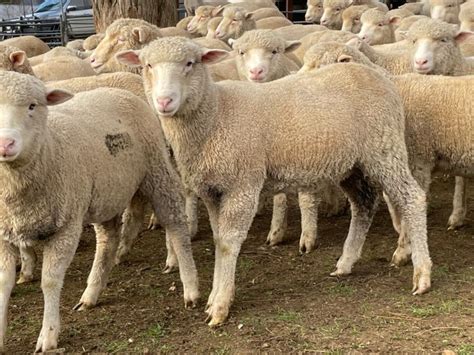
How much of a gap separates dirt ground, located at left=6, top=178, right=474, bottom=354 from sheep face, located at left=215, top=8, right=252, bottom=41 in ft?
13.5

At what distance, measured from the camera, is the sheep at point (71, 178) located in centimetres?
375

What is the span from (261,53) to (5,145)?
Result: 11.1 ft

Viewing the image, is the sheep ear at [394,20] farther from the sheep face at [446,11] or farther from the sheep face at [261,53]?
the sheep face at [261,53]

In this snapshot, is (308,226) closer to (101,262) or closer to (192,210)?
(192,210)

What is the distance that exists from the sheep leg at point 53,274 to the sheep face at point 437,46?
11.7ft

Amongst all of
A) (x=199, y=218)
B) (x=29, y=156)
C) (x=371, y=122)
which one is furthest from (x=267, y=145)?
(x=199, y=218)

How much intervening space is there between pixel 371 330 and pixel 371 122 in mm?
1303

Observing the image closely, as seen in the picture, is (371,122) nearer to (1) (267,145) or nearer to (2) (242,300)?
(1) (267,145)

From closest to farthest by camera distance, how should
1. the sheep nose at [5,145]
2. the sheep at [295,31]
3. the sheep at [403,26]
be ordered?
the sheep nose at [5,145] < the sheep at [403,26] < the sheep at [295,31]

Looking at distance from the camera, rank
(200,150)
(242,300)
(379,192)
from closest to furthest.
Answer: (200,150) < (242,300) < (379,192)

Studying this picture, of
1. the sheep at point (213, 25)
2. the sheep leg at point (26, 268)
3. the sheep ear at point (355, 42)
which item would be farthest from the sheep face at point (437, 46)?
the sheep at point (213, 25)

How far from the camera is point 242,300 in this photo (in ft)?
15.6

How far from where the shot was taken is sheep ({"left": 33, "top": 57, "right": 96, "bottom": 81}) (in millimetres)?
6652

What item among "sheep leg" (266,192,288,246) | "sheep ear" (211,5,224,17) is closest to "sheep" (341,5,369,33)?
"sheep ear" (211,5,224,17)
